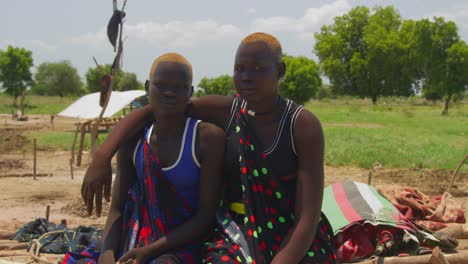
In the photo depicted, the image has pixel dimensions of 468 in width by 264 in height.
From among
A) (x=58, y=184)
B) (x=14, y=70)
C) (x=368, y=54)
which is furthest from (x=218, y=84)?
(x=58, y=184)

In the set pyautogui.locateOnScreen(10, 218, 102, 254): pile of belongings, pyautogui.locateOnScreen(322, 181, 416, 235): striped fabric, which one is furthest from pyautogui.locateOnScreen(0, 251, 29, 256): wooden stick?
pyautogui.locateOnScreen(322, 181, 416, 235): striped fabric

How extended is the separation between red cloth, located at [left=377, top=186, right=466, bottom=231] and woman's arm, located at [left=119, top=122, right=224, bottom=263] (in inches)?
65.8

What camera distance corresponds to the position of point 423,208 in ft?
12.0

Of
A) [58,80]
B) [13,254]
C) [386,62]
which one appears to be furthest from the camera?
[58,80]

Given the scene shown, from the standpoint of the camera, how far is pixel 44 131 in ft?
69.5

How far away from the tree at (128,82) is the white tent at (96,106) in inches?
1334

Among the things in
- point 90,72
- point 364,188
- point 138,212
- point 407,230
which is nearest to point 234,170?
point 138,212

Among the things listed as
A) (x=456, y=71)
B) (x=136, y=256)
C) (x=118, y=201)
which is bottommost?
(x=136, y=256)

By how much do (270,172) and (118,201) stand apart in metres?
0.73

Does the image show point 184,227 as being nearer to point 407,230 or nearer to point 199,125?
point 199,125

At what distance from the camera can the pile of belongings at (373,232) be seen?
114 inches

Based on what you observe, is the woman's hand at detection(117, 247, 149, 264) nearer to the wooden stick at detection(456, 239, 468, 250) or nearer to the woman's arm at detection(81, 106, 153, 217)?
the woman's arm at detection(81, 106, 153, 217)

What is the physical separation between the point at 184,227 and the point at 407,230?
4.57ft

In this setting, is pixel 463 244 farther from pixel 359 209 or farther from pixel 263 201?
pixel 263 201
